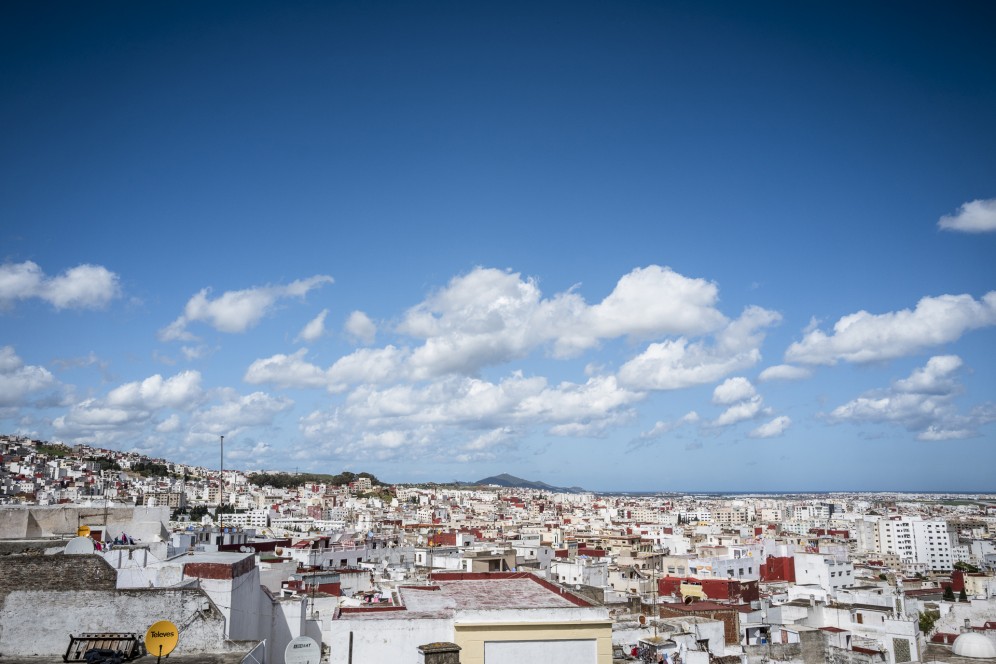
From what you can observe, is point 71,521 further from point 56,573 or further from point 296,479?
point 296,479

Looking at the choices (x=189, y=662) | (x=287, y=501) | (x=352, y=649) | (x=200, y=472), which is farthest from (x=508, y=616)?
(x=200, y=472)

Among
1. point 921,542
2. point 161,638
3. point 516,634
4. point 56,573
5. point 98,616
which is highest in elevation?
point 56,573

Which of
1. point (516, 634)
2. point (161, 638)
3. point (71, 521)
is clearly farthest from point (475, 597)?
point (71, 521)

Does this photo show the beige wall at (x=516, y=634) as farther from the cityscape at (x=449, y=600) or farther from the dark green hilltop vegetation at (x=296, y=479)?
the dark green hilltop vegetation at (x=296, y=479)

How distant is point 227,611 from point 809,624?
25.2m

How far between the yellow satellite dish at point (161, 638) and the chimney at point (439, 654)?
3.64m

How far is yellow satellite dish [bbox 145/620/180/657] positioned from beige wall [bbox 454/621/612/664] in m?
3.95

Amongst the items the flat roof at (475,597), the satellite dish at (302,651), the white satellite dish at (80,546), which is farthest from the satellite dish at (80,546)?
the flat roof at (475,597)

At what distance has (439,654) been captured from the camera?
9.81 m

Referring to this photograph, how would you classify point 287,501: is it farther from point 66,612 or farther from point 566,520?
point 66,612

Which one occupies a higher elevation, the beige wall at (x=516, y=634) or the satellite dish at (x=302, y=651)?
the beige wall at (x=516, y=634)

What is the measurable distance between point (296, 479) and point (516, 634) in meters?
181

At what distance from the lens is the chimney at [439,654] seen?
32.1 ft

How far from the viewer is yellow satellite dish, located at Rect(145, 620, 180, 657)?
1071 cm
